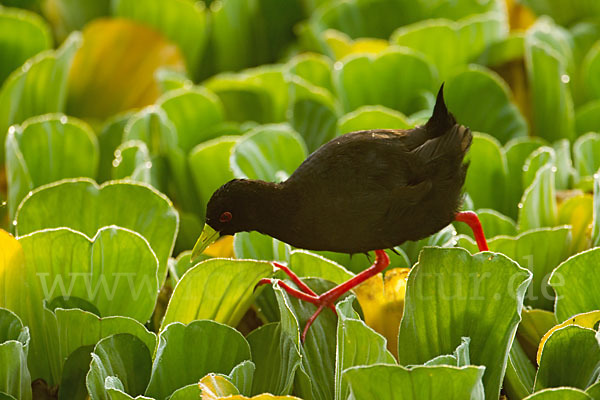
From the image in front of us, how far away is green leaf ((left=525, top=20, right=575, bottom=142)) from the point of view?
1297 mm

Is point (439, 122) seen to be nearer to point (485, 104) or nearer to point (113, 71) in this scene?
point (485, 104)

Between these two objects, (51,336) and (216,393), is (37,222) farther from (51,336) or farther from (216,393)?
(216,393)

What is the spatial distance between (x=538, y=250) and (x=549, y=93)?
43 cm

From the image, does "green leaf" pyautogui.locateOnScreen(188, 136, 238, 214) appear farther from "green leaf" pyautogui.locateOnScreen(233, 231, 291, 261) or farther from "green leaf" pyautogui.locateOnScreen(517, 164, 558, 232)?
"green leaf" pyautogui.locateOnScreen(517, 164, 558, 232)

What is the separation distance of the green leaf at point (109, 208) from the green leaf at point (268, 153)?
0.47ft

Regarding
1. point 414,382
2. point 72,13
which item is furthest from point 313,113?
point 72,13

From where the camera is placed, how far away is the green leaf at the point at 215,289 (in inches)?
34.3

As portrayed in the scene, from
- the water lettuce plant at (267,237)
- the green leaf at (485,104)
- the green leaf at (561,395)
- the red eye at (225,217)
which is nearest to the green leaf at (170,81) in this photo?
the water lettuce plant at (267,237)

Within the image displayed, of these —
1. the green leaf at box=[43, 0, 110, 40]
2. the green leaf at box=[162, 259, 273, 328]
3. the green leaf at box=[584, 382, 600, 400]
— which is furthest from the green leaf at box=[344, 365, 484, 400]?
the green leaf at box=[43, 0, 110, 40]

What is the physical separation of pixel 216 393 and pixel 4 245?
293 millimetres

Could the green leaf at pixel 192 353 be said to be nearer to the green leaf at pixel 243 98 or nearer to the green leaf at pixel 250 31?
the green leaf at pixel 243 98

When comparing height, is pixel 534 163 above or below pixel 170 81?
below

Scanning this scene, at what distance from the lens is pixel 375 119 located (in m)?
1.19

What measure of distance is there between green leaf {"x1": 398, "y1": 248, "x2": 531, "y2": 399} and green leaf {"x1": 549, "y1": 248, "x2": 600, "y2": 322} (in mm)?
93
